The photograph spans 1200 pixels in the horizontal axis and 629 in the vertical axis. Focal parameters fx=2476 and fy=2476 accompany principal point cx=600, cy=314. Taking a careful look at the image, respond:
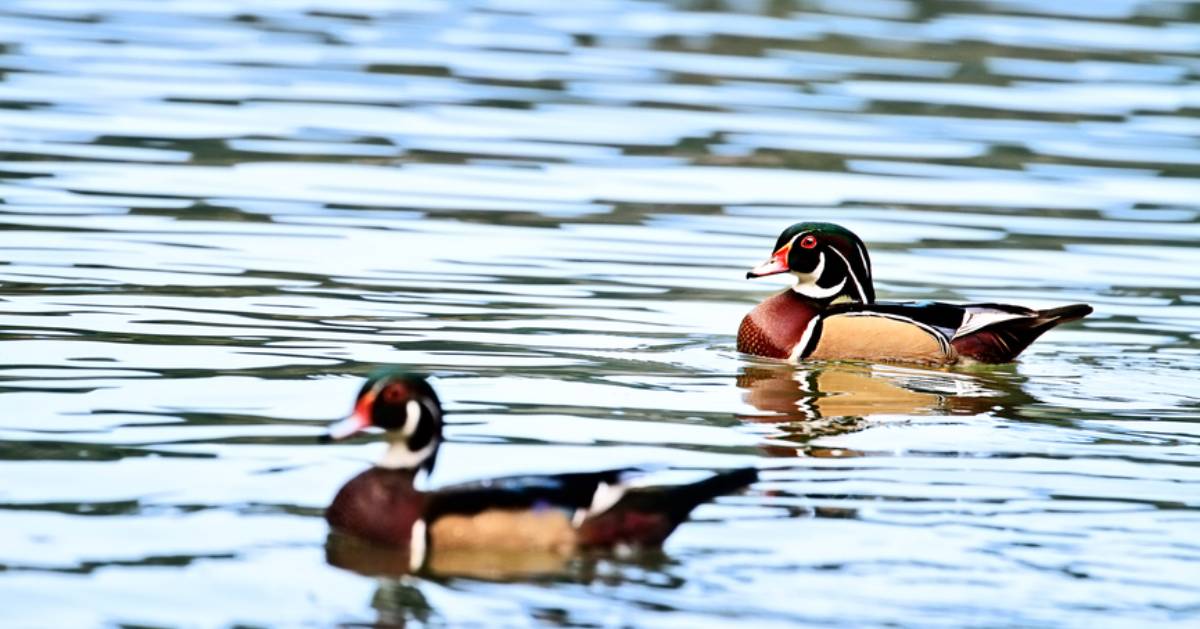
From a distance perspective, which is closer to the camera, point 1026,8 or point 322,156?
point 322,156

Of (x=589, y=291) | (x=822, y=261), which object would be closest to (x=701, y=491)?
(x=822, y=261)

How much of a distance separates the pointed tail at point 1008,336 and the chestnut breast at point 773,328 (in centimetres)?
94

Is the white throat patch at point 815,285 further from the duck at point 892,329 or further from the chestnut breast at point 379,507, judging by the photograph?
the chestnut breast at point 379,507

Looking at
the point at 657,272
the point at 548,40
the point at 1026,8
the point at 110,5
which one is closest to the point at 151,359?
the point at 657,272

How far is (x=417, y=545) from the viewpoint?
30.7 feet

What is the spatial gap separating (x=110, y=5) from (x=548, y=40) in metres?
6.01

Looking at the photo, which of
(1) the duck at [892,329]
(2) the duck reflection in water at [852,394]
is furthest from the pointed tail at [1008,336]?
(2) the duck reflection in water at [852,394]

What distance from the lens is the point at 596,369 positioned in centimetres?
1377

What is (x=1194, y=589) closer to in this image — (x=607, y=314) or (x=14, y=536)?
(x=14, y=536)

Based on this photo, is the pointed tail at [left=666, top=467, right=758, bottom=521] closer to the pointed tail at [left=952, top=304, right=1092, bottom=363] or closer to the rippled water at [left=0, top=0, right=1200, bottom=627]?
the rippled water at [left=0, top=0, right=1200, bottom=627]

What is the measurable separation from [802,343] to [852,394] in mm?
1105

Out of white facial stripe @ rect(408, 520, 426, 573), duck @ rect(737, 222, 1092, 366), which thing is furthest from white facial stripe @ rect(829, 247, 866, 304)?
white facial stripe @ rect(408, 520, 426, 573)

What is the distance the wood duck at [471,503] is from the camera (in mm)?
9305

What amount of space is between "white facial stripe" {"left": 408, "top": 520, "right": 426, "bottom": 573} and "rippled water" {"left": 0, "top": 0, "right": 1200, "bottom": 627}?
18cm
